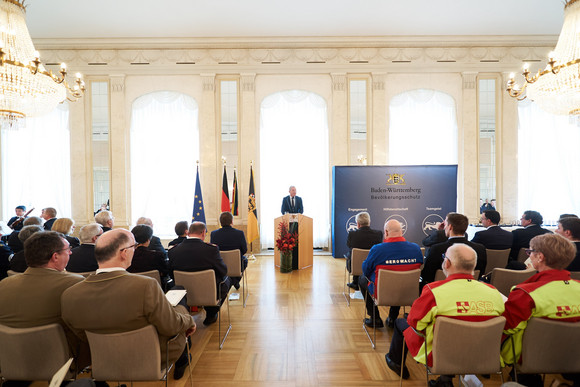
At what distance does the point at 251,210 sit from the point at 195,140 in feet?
8.12

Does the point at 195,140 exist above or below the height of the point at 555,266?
above

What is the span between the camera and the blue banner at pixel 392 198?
6.76 meters

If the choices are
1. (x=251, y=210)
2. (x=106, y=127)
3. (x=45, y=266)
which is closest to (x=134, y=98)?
(x=106, y=127)

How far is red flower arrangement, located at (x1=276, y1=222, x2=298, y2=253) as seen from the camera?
19.7 feet

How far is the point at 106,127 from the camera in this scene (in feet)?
26.3

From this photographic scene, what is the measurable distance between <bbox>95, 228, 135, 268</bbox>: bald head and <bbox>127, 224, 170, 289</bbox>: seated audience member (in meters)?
1.17

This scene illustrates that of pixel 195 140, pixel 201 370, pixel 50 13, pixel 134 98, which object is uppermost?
pixel 50 13

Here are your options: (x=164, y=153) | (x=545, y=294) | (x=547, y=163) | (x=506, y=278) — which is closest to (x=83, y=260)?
(x=545, y=294)

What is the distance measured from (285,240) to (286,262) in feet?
1.53

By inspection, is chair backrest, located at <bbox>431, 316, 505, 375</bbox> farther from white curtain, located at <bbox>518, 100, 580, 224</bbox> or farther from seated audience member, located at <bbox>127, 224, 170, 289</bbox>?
white curtain, located at <bbox>518, 100, 580, 224</bbox>

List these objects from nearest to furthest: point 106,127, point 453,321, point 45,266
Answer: point 453,321 → point 45,266 → point 106,127

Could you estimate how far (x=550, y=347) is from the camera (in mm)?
1927

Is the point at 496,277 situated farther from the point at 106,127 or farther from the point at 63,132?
the point at 63,132

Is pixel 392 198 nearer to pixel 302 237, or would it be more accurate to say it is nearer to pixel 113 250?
pixel 302 237
